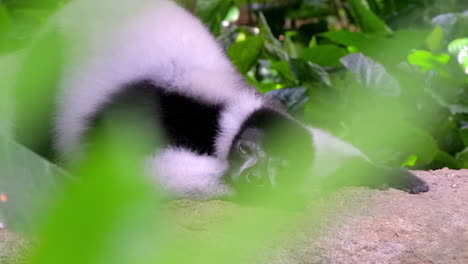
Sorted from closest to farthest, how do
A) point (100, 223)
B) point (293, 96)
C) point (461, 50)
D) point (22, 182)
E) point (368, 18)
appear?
1. point (100, 223)
2. point (22, 182)
3. point (461, 50)
4. point (293, 96)
5. point (368, 18)

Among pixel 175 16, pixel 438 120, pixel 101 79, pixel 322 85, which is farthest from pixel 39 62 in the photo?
pixel 438 120

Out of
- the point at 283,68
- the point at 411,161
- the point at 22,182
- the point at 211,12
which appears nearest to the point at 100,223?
the point at 22,182

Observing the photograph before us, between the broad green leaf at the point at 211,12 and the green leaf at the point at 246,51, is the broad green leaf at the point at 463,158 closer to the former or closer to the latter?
the green leaf at the point at 246,51

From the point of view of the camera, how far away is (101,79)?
148 centimetres

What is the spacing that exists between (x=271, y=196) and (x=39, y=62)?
628 millimetres

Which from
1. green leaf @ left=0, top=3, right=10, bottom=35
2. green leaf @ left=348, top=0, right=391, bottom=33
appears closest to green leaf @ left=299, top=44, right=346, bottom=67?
green leaf @ left=348, top=0, right=391, bottom=33

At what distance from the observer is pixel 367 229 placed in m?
1.10

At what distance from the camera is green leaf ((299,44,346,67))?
2543mm

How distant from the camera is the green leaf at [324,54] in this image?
2.54m

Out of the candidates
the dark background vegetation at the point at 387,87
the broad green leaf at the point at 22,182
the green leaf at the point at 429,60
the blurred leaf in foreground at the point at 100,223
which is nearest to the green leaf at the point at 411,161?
the dark background vegetation at the point at 387,87

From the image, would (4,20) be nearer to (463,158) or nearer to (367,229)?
(367,229)

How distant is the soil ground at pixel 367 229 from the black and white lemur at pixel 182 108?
0.12 meters

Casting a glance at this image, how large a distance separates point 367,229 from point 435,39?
1.57 metres

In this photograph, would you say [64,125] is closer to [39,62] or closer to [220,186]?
[220,186]
